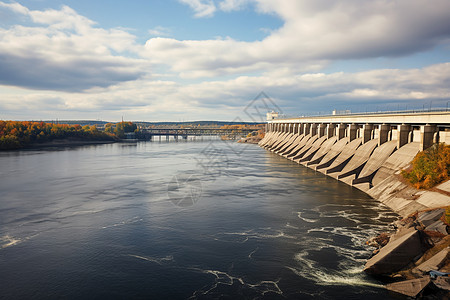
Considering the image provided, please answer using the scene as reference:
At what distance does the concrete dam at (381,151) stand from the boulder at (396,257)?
1038 centimetres

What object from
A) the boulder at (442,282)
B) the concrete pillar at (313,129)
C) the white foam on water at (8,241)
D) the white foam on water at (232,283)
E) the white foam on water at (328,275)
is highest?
the concrete pillar at (313,129)

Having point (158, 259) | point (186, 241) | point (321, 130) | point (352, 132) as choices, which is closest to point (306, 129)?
point (321, 130)

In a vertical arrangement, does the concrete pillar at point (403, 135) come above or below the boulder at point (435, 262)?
above

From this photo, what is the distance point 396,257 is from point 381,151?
34.6m

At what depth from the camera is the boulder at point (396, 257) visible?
2195cm

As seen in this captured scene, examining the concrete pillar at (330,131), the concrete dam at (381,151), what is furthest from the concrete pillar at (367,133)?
the concrete pillar at (330,131)

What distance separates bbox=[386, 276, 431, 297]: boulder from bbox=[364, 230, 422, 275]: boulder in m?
1.64

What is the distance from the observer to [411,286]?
64.0ft

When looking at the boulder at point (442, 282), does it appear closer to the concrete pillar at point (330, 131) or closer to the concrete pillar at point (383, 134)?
the concrete pillar at point (383, 134)

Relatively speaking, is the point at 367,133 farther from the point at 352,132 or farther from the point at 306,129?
the point at 306,129

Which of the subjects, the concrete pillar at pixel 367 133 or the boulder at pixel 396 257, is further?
the concrete pillar at pixel 367 133

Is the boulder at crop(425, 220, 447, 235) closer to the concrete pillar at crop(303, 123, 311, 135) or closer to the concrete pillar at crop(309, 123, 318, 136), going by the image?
the concrete pillar at crop(309, 123, 318, 136)

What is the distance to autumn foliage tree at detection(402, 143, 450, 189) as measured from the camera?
34969 mm

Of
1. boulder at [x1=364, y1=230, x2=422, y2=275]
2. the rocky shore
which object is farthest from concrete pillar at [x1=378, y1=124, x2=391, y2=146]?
boulder at [x1=364, y1=230, x2=422, y2=275]
